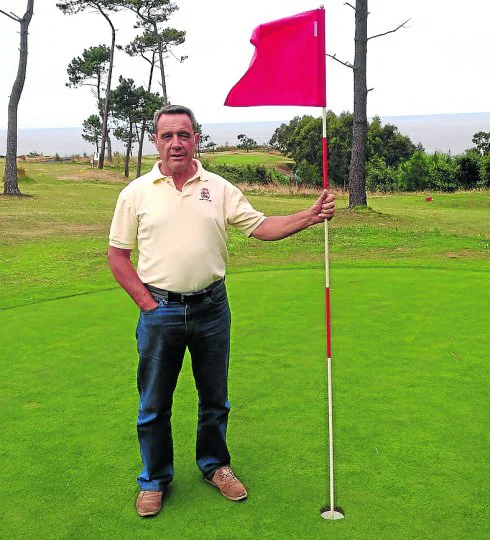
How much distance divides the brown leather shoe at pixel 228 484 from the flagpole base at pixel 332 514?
0.38 m

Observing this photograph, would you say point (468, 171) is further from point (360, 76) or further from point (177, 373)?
point (177, 373)

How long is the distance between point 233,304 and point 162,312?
3.60 m

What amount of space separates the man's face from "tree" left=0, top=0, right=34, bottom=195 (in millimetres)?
19349

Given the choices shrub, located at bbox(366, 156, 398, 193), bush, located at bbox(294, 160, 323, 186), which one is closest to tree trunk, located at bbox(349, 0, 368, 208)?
shrub, located at bbox(366, 156, 398, 193)

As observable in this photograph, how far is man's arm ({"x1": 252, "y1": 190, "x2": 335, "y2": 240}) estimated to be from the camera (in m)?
3.13

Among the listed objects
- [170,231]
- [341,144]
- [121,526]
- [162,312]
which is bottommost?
[121,526]

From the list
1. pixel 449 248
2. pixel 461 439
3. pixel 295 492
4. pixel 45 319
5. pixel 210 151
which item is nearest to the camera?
pixel 295 492

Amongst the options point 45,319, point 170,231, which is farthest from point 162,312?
point 45,319

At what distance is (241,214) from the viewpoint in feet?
10.7

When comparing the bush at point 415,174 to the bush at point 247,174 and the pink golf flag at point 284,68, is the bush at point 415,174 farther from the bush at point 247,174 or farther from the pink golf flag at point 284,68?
the pink golf flag at point 284,68

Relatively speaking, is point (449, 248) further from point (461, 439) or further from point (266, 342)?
point (461, 439)

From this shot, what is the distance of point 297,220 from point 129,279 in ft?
2.67

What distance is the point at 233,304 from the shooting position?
672cm

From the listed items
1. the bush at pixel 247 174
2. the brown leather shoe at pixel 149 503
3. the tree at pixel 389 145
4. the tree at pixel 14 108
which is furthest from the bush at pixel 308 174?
the brown leather shoe at pixel 149 503
